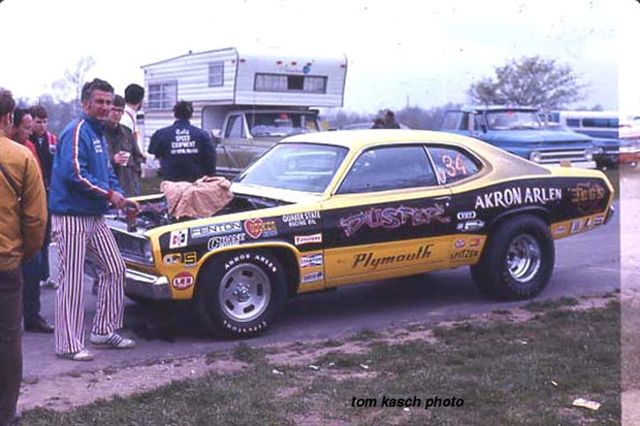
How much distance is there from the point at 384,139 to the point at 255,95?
11529 mm

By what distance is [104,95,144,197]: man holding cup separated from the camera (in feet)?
26.3

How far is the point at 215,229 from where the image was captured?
6738 mm

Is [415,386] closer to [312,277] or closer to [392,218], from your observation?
[312,277]

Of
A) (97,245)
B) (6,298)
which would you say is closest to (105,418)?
(6,298)

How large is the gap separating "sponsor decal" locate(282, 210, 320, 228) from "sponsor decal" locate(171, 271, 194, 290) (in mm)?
809

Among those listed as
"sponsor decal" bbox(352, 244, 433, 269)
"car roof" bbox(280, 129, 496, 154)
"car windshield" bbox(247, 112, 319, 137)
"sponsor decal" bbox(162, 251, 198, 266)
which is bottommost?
"sponsor decal" bbox(352, 244, 433, 269)

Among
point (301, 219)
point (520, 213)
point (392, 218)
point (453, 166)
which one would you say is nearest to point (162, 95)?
point (453, 166)

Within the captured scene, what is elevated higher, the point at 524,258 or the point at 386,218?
the point at 386,218

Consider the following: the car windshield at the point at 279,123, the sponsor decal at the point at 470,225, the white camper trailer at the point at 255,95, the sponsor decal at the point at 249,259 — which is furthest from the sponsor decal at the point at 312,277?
the car windshield at the point at 279,123

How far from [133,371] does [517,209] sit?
3624mm

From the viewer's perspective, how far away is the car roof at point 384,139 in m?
7.82

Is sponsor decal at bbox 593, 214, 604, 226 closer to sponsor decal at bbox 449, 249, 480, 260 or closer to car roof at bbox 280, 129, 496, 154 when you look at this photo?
car roof at bbox 280, 129, 496, 154

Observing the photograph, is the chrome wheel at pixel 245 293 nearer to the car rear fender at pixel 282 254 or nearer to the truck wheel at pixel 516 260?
the car rear fender at pixel 282 254

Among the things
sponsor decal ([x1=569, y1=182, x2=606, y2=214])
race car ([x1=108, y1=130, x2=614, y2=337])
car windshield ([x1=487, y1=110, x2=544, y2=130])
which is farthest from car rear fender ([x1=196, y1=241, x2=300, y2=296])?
car windshield ([x1=487, y1=110, x2=544, y2=130])
